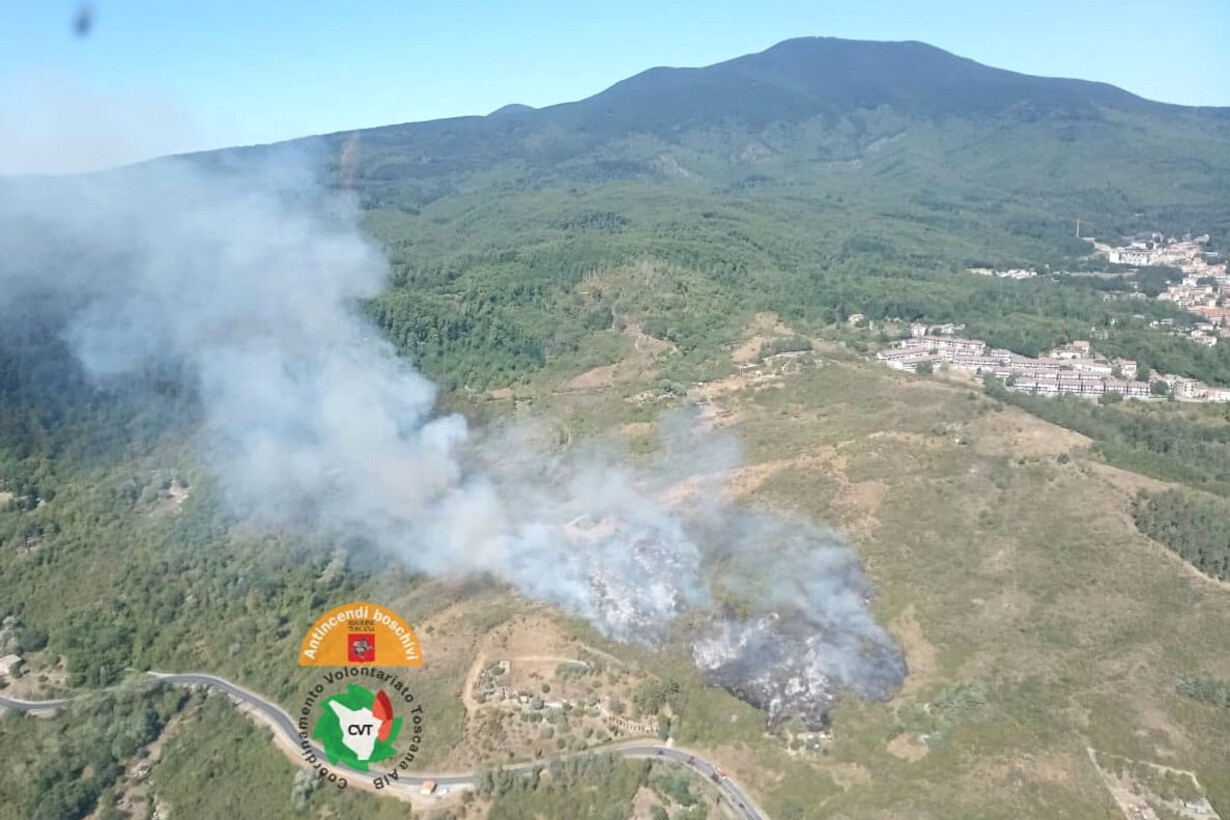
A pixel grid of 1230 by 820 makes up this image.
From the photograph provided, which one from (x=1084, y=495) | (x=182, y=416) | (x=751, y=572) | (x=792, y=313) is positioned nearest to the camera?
(x=751, y=572)

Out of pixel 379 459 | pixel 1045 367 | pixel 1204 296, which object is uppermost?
pixel 379 459

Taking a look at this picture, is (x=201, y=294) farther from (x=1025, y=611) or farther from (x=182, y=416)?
(x=1025, y=611)

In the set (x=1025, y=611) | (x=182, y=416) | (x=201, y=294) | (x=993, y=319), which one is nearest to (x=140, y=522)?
(x=182, y=416)

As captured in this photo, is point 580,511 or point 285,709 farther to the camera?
point 580,511

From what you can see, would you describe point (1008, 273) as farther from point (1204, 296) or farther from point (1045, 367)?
point (1045, 367)

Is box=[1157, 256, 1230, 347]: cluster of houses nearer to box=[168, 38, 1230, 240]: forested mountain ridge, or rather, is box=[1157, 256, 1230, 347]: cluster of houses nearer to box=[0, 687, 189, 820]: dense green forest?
box=[168, 38, 1230, 240]: forested mountain ridge

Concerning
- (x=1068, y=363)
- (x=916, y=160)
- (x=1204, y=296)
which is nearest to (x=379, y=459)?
(x=1068, y=363)

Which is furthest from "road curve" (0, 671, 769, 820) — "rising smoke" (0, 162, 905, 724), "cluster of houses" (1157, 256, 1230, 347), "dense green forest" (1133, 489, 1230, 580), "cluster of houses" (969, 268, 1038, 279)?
"cluster of houses" (969, 268, 1038, 279)
